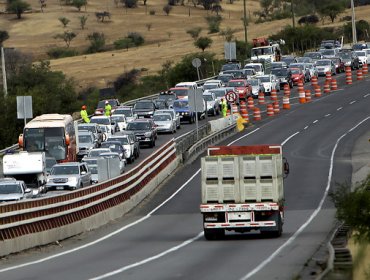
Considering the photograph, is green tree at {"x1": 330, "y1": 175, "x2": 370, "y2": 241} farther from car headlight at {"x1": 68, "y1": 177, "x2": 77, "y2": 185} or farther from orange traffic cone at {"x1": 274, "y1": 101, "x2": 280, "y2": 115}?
orange traffic cone at {"x1": 274, "y1": 101, "x2": 280, "y2": 115}

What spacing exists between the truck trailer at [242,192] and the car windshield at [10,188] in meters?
10.7

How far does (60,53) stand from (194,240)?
492ft

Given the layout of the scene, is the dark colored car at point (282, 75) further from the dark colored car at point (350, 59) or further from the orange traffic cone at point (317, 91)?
the dark colored car at point (350, 59)

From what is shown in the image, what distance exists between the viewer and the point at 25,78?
345ft

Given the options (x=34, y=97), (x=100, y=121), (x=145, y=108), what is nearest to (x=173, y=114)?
(x=100, y=121)

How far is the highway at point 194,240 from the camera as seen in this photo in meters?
25.8

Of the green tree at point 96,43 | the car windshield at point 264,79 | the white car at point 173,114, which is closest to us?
the white car at point 173,114

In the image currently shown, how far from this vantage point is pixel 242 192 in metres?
32.1

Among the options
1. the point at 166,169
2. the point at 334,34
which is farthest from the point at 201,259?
the point at 334,34

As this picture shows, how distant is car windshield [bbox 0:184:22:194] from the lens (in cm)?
4122

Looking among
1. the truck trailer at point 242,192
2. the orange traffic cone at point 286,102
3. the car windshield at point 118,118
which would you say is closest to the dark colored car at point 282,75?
the orange traffic cone at point 286,102

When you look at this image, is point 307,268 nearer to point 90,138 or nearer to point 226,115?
point 90,138

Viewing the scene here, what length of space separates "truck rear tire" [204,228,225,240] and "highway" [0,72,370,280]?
353 millimetres

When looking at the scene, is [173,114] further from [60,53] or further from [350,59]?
[60,53]
